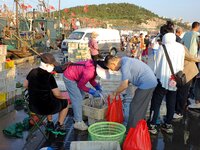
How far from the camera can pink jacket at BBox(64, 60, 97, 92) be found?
459 centimetres

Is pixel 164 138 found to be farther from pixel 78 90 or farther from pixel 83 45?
pixel 83 45

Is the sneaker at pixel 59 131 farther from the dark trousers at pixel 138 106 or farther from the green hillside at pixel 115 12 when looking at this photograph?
the green hillside at pixel 115 12

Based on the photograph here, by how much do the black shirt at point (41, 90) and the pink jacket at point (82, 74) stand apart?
466 millimetres

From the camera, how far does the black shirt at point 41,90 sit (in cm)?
441

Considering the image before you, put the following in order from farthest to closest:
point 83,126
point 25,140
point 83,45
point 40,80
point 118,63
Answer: point 83,45 < point 83,126 < point 25,140 < point 40,80 < point 118,63

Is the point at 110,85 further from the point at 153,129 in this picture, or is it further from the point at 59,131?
the point at 59,131

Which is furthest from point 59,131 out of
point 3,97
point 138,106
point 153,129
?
point 3,97

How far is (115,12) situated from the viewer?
326ft

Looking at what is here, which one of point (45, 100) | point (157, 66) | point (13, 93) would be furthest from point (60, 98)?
point (13, 93)

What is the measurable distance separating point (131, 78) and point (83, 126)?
154 centimetres

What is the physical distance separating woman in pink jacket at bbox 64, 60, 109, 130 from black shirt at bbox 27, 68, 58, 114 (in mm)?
471

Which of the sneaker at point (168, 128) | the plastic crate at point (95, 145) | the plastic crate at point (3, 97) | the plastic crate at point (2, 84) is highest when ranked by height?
the plastic crate at point (2, 84)

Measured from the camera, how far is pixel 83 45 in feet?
40.9

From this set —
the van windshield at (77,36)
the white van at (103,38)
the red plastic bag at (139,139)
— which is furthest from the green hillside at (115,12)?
the red plastic bag at (139,139)
